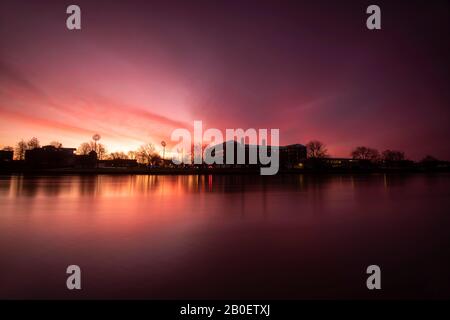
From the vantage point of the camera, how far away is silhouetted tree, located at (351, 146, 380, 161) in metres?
155

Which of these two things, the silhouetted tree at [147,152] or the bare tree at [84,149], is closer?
the silhouetted tree at [147,152]

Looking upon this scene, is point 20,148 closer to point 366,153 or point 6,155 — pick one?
point 6,155

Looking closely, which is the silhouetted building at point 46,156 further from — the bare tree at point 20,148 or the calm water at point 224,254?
the calm water at point 224,254

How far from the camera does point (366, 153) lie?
156 m

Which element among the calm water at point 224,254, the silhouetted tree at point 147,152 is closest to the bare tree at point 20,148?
the silhouetted tree at point 147,152

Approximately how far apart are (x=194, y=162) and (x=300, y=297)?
398 ft

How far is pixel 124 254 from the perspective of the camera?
711 cm

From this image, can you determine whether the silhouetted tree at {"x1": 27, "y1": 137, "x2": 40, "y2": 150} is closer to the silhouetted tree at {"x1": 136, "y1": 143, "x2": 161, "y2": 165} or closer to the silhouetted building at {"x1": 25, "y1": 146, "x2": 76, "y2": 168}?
the silhouetted building at {"x1": 25, "y1": 146, "x2": 76, "y2": 168}

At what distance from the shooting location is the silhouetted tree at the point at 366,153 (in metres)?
155

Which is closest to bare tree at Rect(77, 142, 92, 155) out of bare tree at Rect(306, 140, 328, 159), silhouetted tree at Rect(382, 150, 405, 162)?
bare tree at Rect(306, 140, 328, 159)

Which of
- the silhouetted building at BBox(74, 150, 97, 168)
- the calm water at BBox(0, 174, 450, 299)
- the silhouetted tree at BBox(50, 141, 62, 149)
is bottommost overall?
the calm water at BBox(0, 174, 450, 299)

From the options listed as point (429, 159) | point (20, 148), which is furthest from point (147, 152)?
point (429, 159)

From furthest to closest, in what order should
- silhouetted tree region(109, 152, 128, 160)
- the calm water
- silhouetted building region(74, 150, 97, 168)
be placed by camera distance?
1. silhouetted tree region(109, 152, 128, 160)
2. silhouetted building region(74, 150, 97, 168)
3. the calm water
